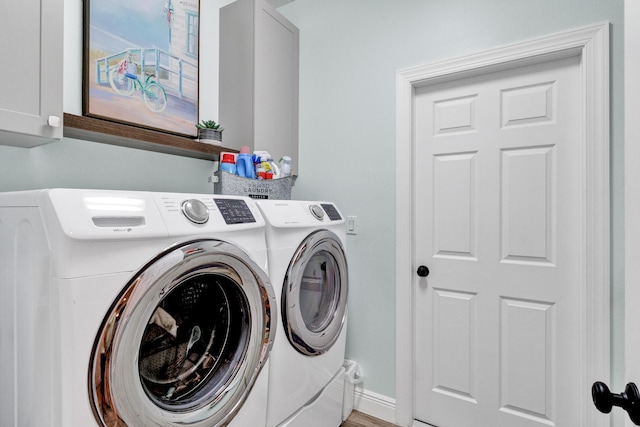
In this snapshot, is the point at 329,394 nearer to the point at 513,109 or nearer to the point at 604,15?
the point at 513,109

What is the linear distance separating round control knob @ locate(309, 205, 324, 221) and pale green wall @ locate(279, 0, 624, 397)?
1.52 feet

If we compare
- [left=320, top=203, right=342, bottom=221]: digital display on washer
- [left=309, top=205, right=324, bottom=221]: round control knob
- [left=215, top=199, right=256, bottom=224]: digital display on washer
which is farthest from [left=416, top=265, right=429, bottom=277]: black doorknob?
[left=215, top=199, right=256, bottom=224]: digital display on washer

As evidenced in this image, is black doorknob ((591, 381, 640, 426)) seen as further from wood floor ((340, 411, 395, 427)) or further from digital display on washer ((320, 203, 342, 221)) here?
wood floor ((340, 411, 395, 427))

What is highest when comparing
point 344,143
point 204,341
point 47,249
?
Result: point 344,143

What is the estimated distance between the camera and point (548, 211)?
5.39 feet

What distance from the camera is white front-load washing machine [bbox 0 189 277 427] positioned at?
797 millimetres

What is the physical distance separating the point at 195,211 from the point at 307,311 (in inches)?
32.6

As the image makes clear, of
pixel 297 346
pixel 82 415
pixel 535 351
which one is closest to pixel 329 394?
pixel 297 346

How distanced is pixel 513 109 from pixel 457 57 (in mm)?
384

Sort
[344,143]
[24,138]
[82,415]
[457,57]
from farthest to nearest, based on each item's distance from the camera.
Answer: [344,143] → [457,57] → [24,138] → [82,415]

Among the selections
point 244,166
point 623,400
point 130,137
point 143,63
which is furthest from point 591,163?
point 143,63

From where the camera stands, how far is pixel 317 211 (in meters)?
1.68

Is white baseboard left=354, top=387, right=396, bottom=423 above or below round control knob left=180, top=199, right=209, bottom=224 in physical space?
below

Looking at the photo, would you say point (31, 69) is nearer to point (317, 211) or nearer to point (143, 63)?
point (143, 63)
